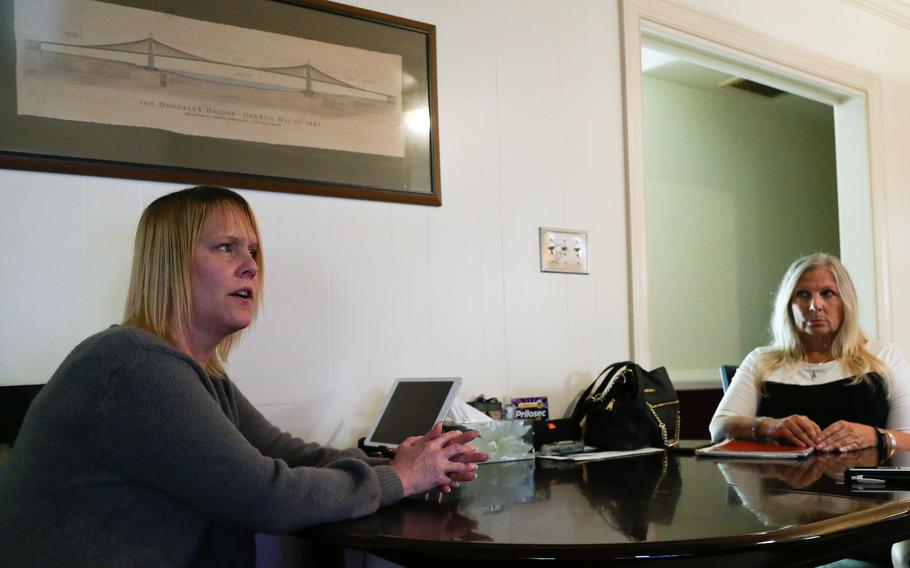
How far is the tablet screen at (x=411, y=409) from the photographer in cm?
167

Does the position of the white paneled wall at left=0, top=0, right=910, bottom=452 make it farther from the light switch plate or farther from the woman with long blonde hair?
the woman with long blonde hair

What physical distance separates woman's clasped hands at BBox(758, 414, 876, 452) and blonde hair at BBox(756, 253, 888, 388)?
0.37 meters

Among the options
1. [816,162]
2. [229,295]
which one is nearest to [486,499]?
[229,295]

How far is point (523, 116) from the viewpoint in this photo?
238cm

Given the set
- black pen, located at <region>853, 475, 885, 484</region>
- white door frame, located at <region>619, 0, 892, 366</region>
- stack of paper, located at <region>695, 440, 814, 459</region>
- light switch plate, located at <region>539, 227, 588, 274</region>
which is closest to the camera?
black pen, located at <region>853, 475, 885, 484</region>

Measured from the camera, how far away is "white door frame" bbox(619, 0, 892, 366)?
2613 mm

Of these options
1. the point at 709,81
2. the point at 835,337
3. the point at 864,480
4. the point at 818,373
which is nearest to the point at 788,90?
the point at 709,81

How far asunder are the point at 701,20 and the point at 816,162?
8.60 feet

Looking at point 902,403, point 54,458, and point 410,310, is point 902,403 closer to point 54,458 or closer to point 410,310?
point 410,310

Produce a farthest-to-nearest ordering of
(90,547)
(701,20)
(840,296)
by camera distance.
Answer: (701,20) < (840,296) < (90,547)

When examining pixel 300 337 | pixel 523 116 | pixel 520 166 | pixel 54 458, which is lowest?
pixel 54 458

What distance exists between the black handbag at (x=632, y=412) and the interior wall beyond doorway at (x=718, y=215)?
1911 mm

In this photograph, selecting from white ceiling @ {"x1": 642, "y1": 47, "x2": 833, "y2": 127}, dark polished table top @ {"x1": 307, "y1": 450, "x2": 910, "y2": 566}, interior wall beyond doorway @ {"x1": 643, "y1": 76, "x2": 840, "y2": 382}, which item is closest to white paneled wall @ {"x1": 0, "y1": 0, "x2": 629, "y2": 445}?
dark polished table top @ {"x1": 307, "y1": 450, "x2": 910, "y2": 566}

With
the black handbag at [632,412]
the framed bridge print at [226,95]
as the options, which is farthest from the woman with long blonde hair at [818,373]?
the framed bridge print at [226,95]
